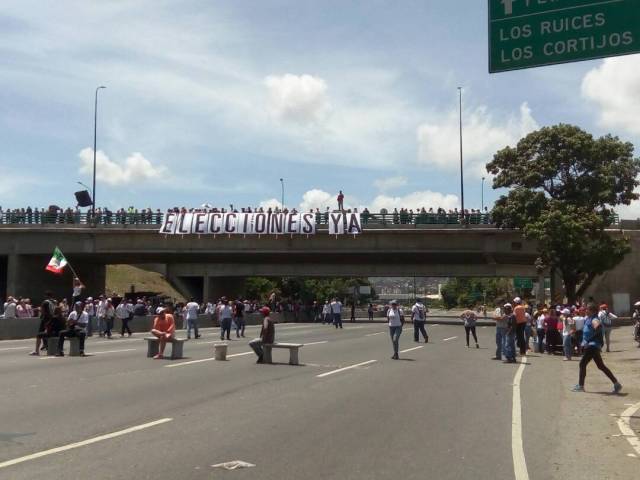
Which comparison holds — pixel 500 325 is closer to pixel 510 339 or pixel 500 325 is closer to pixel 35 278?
pixel 510 339

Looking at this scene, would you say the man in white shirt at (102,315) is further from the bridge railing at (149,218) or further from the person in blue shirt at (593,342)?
the person in blue shirt at (593,342)

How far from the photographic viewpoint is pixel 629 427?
34.1 ft

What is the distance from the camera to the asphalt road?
7.54 meters

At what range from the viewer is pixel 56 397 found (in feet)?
39.6

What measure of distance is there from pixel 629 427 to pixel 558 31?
→ 5.92 metres

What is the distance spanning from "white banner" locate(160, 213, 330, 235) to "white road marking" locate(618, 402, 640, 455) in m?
37.3

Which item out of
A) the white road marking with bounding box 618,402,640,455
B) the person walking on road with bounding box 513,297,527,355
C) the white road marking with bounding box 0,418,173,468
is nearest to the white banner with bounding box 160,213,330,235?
the person walking on road with bounding box 513,297,527,355

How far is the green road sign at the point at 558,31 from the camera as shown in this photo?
34.2 ft

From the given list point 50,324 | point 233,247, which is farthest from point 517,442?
point 233,247

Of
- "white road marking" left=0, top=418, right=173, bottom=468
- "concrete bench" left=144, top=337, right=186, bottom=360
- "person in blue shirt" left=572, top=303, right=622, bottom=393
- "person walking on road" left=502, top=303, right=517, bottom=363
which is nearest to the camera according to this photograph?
"white road marking" left=0, top=418, right=173, bottom=468

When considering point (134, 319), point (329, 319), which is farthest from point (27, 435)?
point (329, 319)

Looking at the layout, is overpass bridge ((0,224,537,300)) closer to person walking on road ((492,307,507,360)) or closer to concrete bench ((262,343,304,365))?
person walking on road ((492,307,507,360))

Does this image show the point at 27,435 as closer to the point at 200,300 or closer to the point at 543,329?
the point at 543,329

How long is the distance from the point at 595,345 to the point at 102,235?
41.3 metres
